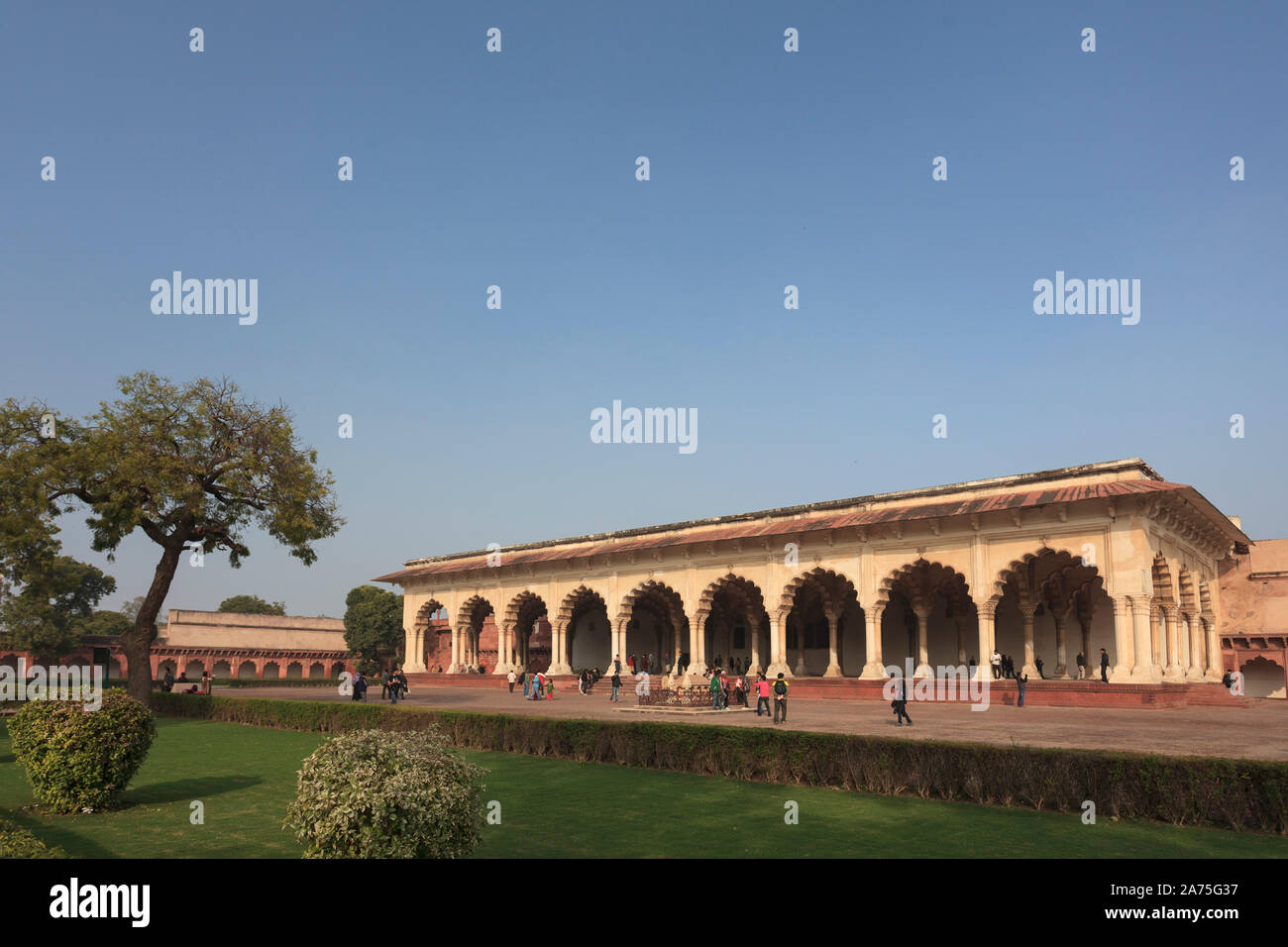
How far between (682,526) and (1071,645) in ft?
49.2

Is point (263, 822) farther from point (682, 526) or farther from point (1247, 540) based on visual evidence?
point (1247, 540)

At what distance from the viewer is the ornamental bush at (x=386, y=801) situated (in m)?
5.92

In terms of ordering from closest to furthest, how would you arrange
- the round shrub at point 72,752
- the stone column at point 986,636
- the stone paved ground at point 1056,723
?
1. the round shrub at point 72,752
2. the stone paved ground at point 1056,723
3. the stone column at point 986,636

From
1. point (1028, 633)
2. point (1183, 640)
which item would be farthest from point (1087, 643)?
point (1028, 633)

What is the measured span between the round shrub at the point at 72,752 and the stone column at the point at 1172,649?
28.8 meters

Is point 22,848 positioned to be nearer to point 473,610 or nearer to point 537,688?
point 537,688

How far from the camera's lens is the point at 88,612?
249 ft

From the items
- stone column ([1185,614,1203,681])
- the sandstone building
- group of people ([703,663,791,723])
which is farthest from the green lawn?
stone column ([1185,614,1203,681])

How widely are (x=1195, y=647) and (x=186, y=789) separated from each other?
1324 inches

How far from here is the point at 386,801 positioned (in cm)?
591

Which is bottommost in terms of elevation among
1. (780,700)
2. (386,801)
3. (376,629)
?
(376,629)

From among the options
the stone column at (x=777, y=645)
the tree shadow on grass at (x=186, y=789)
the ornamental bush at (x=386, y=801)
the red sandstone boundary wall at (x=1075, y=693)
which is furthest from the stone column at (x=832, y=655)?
the ornamental bush at (x=386, y=801)

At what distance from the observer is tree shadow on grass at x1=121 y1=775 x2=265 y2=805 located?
11.5 metres

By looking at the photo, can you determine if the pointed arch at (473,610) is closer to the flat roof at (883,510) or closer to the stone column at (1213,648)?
the flat roof at (883,510)
